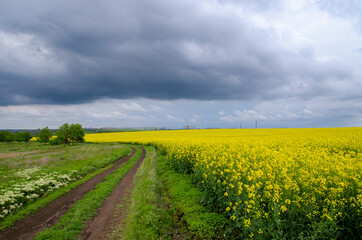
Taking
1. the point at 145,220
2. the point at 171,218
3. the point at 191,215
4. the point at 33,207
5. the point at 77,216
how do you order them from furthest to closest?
the point at 33,207, the point at 77,216, the point at 171,218, the point at 191,215, the point at 145,220

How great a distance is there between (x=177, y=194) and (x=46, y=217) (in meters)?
5.70

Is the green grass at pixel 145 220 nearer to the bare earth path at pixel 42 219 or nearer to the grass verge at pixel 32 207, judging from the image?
the bare earth path at pixel 42 219

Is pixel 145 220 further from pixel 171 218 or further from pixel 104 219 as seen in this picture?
pixel 104 219

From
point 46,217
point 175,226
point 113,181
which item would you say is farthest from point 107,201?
point 175,226

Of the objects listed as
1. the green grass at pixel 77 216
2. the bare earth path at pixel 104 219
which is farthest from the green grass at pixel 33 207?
the bare earth path at pixel 104 219

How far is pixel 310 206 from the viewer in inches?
175

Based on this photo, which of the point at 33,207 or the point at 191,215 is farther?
the point at 33,207

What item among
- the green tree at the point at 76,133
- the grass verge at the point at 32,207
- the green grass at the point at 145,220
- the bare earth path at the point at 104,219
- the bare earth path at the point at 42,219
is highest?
the green tree at the point at 76,133

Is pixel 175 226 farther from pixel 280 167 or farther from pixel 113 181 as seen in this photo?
pixel 113 181

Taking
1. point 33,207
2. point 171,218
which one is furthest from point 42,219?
point 171,218

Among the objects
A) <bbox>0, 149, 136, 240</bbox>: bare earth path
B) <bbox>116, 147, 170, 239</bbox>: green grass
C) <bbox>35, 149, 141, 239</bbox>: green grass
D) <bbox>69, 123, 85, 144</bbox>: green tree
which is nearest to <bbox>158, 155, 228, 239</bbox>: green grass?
<bbox>116, 147, 170, 239</bbox>: green grass

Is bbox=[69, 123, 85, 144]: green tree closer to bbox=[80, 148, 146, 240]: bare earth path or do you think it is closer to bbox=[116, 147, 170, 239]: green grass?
bbox=[80, 148, 146, 240]: bare earth path

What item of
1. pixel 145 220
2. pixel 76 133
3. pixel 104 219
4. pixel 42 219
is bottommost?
pixel 42 219

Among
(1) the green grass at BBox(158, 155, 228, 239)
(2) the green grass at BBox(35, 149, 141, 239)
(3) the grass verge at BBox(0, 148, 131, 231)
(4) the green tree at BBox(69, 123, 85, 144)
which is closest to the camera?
(1) the green grass at BBox(158, 155, 228, 239)
